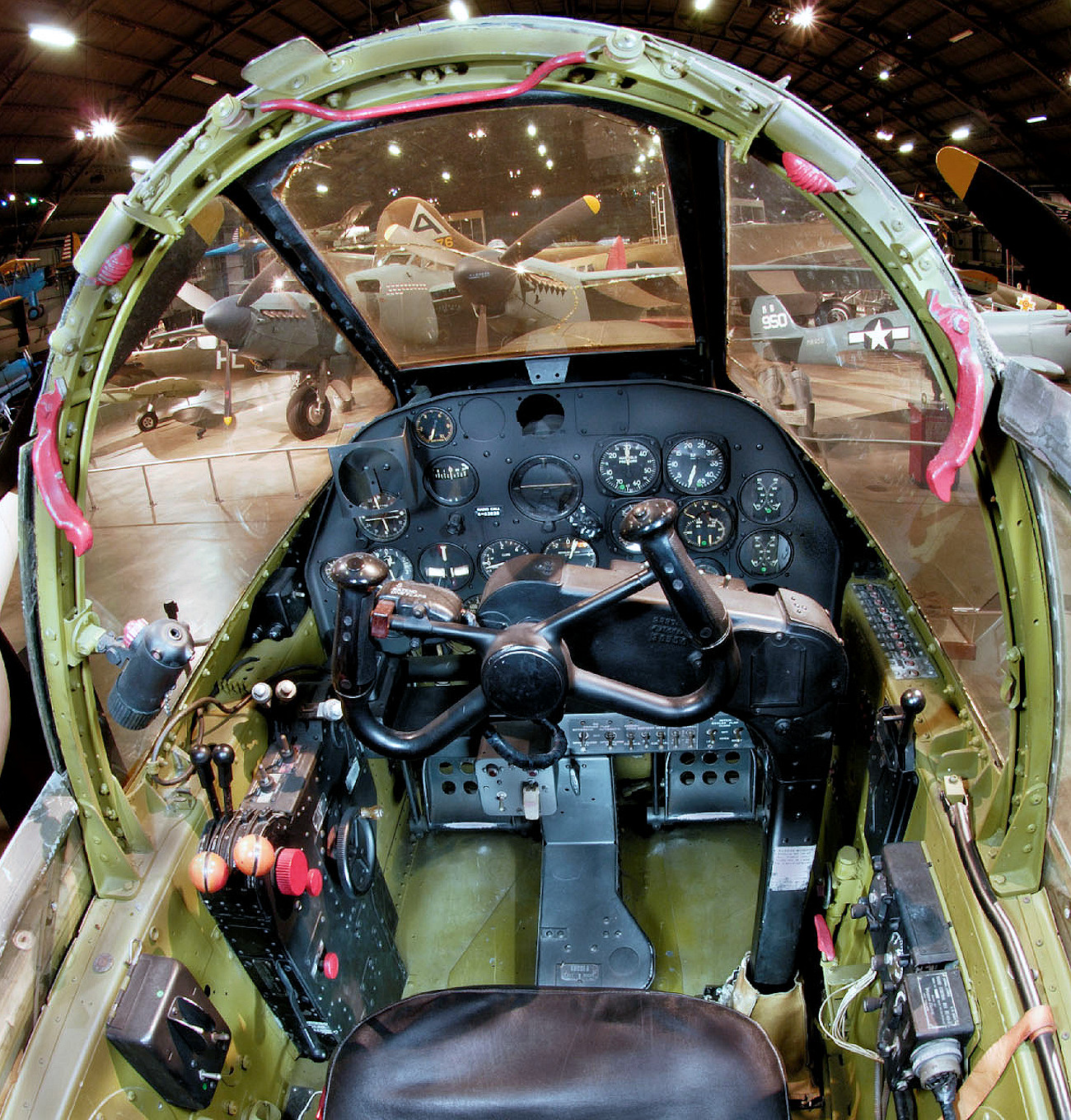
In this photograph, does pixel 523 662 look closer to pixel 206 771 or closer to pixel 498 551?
pixel 206 771

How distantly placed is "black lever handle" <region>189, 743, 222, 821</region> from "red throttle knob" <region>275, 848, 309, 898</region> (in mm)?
197

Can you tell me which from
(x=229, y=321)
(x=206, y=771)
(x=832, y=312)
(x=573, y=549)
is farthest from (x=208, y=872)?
(x=832, y=312)

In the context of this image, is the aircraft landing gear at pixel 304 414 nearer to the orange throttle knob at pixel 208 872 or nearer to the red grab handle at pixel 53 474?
the red grab handle at pixel 53 474

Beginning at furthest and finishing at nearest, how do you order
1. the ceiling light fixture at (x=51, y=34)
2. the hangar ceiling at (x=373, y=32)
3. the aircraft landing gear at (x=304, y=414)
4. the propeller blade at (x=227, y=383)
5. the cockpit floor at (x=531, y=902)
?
the hangar ceiling at (x=373, y=32), the ceiling light fixture at (x=51, y=34), the aircraft landing gear at (x=304, y=414), the propeller blade at (x=227, y=383), the cockpit floor at (x=531, y=902)

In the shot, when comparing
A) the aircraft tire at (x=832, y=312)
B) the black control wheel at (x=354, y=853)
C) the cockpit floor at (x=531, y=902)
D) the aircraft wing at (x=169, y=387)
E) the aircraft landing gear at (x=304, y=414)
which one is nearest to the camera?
the black control wheel at (x=354, y=853)

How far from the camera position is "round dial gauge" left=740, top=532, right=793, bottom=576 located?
260 centimetres

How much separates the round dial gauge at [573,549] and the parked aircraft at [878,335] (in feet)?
3.31

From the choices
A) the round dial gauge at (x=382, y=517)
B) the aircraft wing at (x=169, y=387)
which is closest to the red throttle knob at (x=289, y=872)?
the round dial gauge at (x=382, y=517)

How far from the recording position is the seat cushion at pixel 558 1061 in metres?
1.28

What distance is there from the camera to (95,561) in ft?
19.3

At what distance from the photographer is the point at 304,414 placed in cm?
592

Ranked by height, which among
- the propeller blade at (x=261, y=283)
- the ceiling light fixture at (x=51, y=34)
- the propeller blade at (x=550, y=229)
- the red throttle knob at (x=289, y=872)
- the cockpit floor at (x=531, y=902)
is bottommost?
the cockpit floor at (x=531, y=902)

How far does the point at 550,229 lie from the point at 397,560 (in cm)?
121

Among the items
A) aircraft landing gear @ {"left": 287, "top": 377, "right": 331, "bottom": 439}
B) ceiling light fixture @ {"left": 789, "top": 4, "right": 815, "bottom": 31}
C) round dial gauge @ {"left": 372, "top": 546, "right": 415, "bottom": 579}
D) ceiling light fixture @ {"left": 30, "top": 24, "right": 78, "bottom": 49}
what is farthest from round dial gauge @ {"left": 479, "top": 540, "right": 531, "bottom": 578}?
ceiling light fixture @ {"left": 789, "top": 4, "right": 815, "bottom": 31}
